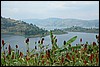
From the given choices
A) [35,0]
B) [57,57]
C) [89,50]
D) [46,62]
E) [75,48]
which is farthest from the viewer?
[89,50]

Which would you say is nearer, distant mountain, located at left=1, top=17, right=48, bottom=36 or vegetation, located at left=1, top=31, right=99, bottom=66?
vegetation, located at left=1, top=31, right=99, bottom=66

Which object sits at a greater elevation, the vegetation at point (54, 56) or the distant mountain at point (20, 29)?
the vegetation at point (54, 56)

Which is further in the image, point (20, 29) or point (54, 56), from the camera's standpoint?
point (20, 29)

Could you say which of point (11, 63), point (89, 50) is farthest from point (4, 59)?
point (89, 50)

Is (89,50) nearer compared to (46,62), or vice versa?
(46,62)

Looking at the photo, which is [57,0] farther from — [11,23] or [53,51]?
[11,23]

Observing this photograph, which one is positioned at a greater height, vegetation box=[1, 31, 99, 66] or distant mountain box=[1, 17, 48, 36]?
vegetation box=[1, 31, 99, 66]

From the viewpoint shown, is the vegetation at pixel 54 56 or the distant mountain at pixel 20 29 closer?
the vegetation at pixel 54 56

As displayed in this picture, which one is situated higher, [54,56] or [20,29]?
[54,56]
